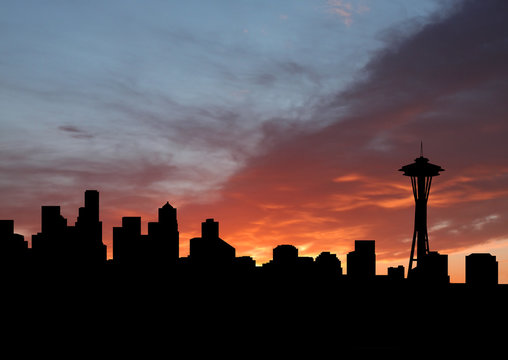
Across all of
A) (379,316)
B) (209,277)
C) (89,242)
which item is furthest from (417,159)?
(89,242)

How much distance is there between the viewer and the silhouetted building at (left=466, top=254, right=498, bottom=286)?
40.8 meters

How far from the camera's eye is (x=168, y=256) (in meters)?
55.0

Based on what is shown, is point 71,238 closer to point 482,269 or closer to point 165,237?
point 165,237

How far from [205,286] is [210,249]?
513 centimetres

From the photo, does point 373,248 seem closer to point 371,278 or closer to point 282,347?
point 371,278

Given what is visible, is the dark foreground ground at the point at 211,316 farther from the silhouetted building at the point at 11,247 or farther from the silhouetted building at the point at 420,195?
the silhouetted building at the point at 420,195

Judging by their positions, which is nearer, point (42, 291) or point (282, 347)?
point (282, 347)

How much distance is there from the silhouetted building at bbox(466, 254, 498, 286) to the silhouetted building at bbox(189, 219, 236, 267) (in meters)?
20.7

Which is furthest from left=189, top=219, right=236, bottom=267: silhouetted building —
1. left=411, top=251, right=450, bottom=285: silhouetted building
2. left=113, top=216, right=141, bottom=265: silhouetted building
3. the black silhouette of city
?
left=411, top=251, right=450, bottom=285: silhouetted building

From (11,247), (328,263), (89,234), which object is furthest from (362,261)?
(11,247)

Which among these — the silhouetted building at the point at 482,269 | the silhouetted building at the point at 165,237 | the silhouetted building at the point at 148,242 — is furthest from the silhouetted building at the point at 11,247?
the silhouetted building at the point at 482,269

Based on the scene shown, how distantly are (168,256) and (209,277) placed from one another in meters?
4.20

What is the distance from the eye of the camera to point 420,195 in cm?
8912

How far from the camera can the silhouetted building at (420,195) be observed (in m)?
87.7
